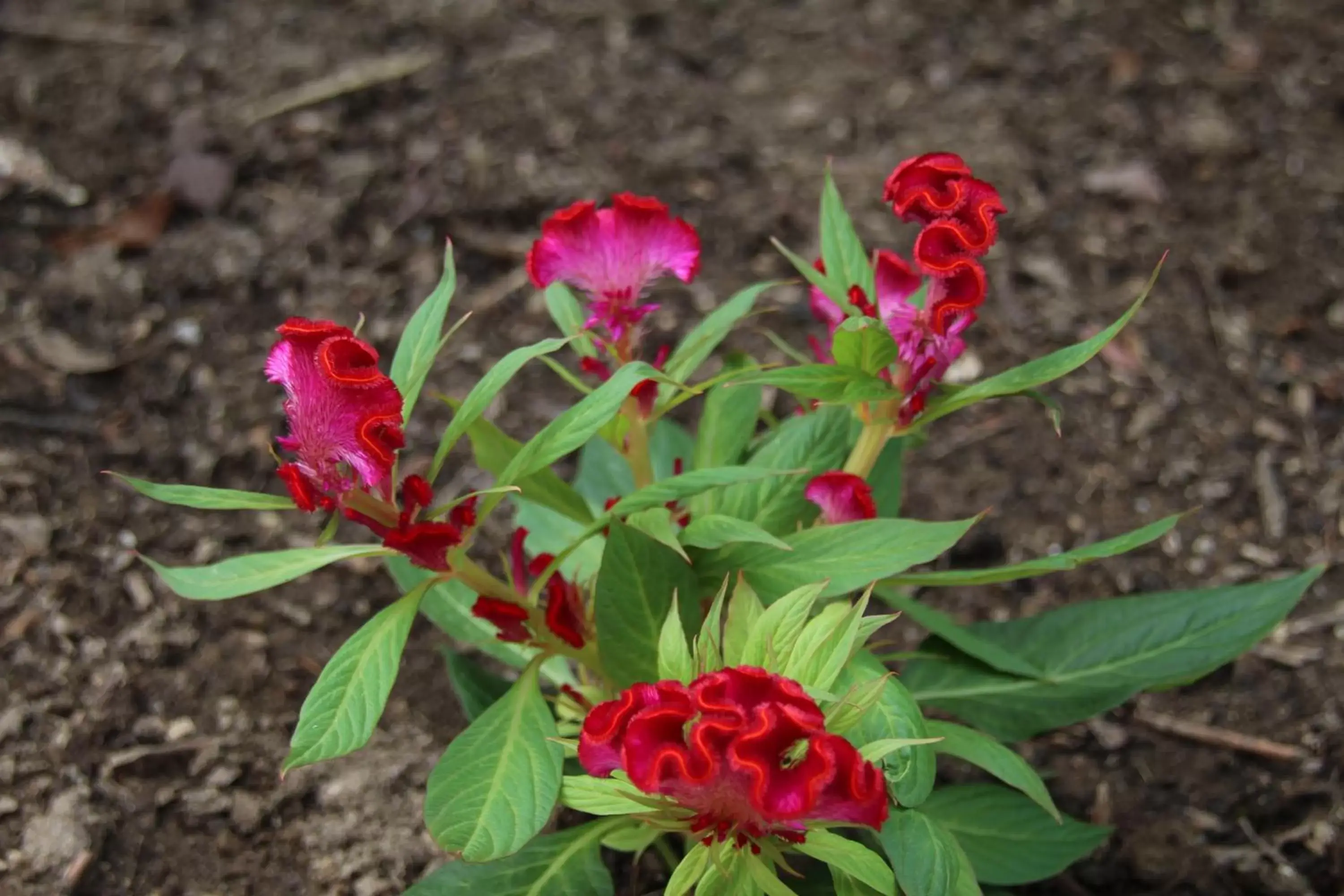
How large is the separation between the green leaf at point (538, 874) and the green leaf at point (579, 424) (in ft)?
2.08

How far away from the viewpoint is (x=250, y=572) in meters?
1.85

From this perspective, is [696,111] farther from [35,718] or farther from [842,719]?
[842,719]

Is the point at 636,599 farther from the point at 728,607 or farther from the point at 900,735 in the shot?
the point at 900,735

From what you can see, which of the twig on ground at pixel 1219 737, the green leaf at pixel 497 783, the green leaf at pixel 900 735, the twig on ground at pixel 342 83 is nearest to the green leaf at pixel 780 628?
the green leaf at pixel 900 735

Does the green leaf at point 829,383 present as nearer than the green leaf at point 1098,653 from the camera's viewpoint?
Yes

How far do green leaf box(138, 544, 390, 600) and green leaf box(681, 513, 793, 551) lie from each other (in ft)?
1.53

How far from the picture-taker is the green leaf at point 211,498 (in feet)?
5.75

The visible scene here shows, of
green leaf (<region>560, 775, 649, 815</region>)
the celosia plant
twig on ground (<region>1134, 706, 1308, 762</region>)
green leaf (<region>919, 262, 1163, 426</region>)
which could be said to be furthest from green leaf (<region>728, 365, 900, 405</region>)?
twig on ground (<region>1134, 706, 1308, 762</region>)

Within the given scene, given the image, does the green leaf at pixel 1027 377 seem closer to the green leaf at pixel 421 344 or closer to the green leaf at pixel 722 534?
the green leaf at pixel 722 534

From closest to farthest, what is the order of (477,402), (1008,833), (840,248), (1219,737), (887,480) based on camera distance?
(477,402)
(840,248)
(1008,833)
(887,480)
(1219,737)

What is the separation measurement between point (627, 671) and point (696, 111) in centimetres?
278

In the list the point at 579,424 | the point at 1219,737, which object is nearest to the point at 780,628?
the point at 579,424

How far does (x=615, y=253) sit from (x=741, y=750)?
834 mm

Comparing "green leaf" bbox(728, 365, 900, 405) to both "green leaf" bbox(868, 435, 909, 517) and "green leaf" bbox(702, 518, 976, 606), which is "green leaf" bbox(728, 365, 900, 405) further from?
"green leaf" bbox(868, 435, 909, 517)
